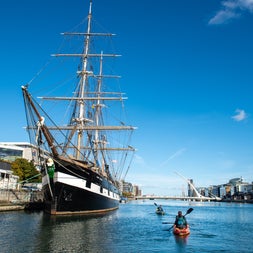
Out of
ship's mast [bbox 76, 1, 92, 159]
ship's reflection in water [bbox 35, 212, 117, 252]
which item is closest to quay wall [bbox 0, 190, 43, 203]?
ship's mast [bbox 76, 1, 92, 159]

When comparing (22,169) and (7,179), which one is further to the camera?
(22,169)

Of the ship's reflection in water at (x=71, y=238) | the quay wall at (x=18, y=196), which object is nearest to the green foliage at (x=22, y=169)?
the quay wall at (x=18, y=196)

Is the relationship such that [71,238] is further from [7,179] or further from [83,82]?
[7,179]

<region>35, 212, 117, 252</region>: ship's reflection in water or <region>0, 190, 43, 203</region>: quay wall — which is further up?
<region>0, 190, 43, 203</region>: quay wall

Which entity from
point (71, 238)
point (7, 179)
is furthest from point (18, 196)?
point (71, 238)

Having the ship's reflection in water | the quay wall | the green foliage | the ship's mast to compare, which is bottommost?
the ship's reflection in water

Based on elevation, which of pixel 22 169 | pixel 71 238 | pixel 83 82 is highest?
pixel 83 82

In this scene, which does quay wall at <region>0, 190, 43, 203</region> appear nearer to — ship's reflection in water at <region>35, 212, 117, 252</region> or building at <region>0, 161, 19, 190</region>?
building at <region>0, 161, 19, 190</region>

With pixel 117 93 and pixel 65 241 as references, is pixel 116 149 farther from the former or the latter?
pixel 65 241

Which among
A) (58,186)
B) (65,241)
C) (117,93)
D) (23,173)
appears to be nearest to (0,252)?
(65,241)

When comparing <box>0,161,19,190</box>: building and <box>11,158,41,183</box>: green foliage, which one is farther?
<box>11,158,41,183</box>: green foliage

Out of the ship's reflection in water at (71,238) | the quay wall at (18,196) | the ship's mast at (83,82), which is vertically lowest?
the ship's reflection in water at (71,238)

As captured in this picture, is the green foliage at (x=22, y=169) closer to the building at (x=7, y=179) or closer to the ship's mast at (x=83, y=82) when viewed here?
the building at (x=7, y=179)

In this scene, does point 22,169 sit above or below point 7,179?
above
